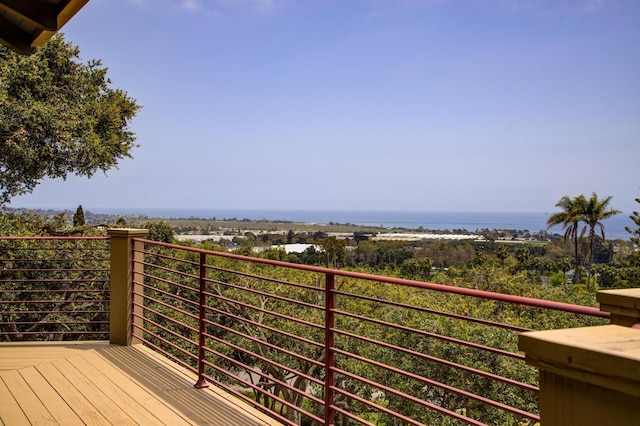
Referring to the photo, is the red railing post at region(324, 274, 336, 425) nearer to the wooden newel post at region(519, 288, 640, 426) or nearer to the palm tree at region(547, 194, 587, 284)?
the wooden newel post at region(519, 288, 640, 426)

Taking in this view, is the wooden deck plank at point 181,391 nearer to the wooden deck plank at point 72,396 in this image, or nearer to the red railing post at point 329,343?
the wooden deck plank at point 72,396

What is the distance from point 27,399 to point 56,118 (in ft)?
35.4

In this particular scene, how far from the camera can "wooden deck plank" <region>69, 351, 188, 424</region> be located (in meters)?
3.12

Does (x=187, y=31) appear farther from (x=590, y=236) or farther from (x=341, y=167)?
(x=341, y=167)

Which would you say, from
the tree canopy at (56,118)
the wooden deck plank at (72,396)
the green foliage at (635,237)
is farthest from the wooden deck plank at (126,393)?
the green foliage at (635,237)

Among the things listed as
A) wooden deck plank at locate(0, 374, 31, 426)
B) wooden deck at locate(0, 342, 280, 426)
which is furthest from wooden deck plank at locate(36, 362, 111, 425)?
wooden deck plank at locate(0, 374, 31, 426)

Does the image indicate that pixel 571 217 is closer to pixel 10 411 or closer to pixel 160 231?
pixel 160 231

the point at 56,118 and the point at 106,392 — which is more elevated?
the point at 56,118

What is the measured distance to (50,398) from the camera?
3.43 meters

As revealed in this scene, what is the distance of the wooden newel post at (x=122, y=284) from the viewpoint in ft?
15.5

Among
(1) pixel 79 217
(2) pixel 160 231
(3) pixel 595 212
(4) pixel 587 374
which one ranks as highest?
(3) pixel 595 212

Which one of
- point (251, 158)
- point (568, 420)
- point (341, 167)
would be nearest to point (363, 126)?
point (251, 158)

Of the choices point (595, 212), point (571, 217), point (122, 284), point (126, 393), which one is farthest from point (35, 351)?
point (595, 212)

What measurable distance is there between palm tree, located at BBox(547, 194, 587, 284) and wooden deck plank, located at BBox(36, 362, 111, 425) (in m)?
43.6
